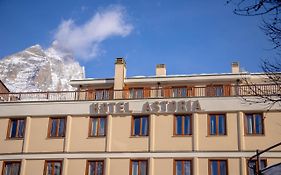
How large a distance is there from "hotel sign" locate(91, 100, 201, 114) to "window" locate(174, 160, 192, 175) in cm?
365

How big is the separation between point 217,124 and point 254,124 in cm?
251

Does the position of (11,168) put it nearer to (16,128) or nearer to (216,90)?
(16,128)

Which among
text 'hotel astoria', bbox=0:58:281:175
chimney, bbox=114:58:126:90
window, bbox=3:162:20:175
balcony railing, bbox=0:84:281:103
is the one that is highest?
chimney, bbox=114:58:126:90

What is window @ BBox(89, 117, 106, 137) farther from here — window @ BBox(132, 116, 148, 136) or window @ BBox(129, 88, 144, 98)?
window @ BBox(129, 88, 144, 98)

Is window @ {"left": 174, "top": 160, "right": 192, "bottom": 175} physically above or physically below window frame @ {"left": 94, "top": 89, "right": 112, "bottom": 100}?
below

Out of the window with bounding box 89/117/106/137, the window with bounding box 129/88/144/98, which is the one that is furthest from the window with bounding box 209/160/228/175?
the window with bounding box 129/88/144/98

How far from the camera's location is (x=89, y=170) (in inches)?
1280

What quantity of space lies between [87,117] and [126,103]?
309cm

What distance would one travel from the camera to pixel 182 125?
107ft

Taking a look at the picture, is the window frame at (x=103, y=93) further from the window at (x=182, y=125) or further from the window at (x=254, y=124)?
the window at (x=254, y=124)

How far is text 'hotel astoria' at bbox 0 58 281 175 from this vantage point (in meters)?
31.2

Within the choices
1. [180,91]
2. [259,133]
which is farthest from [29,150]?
[259,133]

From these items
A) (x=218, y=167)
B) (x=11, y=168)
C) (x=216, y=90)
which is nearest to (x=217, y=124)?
(x=218, y=167)

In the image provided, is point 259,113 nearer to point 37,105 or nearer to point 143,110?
point 143,110
